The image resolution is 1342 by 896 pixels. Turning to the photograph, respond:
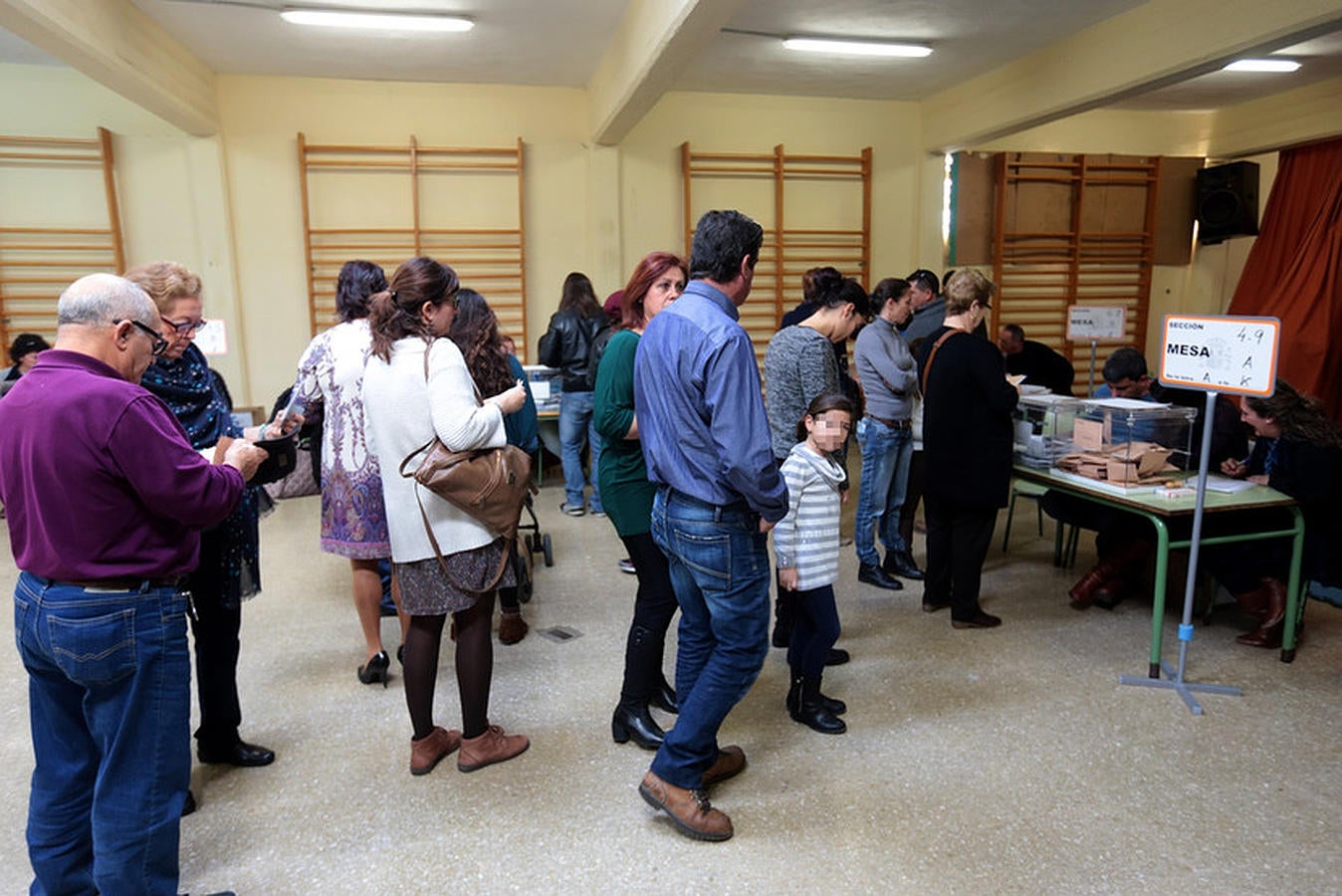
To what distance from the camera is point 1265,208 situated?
746 cm

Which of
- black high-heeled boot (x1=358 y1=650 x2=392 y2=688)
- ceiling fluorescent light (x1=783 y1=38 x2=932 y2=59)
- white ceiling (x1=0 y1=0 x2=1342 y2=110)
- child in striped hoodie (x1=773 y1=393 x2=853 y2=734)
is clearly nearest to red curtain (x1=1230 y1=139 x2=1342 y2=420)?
white ceiling (x1=0 y1=0 x2=1342 y2=110)

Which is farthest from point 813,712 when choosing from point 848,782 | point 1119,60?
point 1119,60

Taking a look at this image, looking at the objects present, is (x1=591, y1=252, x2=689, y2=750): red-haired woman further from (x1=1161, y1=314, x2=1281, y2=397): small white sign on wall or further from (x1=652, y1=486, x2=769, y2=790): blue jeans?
(x1=1161, y1=314, x2=1281, y2=397): small white sign on wall

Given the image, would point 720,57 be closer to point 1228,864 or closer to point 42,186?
point 42,186

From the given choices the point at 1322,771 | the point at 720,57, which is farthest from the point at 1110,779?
the point at 720,57

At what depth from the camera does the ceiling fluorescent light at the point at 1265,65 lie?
19.4ft

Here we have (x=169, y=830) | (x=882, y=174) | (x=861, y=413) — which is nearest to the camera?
(x=169, y=830)

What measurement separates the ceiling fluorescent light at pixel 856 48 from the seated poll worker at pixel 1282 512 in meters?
3.74

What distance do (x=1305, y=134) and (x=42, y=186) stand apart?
10007 mm

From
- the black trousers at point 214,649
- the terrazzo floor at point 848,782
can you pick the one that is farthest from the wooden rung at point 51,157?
the black trousers at point 214,649

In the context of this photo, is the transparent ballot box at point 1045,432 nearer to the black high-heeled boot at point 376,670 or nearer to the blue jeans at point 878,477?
the blue jeans at point 878,477

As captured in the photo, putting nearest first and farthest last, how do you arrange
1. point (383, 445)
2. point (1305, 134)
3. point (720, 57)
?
point (383, 445), point (720, 57), point (1305, 134)

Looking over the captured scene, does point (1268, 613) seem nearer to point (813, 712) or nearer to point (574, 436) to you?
point (813, 712)

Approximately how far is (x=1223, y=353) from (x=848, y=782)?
185 cm
